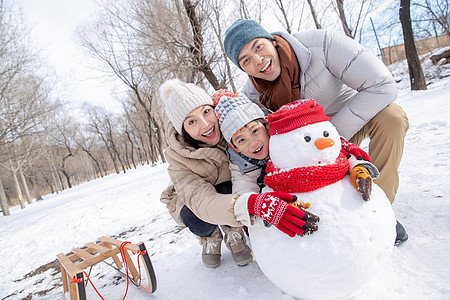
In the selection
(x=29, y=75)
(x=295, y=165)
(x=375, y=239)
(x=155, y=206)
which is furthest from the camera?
(x=29, y=75)

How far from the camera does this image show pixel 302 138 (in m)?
1.24

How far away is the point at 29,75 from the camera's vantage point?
1142cm

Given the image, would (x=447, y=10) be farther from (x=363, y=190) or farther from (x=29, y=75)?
(x=29, y=75)

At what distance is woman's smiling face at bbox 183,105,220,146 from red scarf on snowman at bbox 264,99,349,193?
1.96ft

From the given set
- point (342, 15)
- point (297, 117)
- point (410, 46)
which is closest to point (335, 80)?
point (297, 117)

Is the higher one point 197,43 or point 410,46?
point 197,43

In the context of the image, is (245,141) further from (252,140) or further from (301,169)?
(301,169)

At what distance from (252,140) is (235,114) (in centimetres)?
20

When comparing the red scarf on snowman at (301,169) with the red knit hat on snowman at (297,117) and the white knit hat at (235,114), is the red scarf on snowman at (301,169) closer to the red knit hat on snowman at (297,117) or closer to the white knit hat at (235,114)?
the red knit hat on snowman at (297,117)

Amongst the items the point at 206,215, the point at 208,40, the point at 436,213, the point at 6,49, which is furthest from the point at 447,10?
the point at 6,49

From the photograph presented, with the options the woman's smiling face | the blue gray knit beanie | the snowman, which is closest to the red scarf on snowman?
the snowman

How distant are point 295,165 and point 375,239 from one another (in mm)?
474

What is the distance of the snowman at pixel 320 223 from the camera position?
1.09 meters

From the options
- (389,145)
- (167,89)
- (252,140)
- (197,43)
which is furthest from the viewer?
(197,43)
